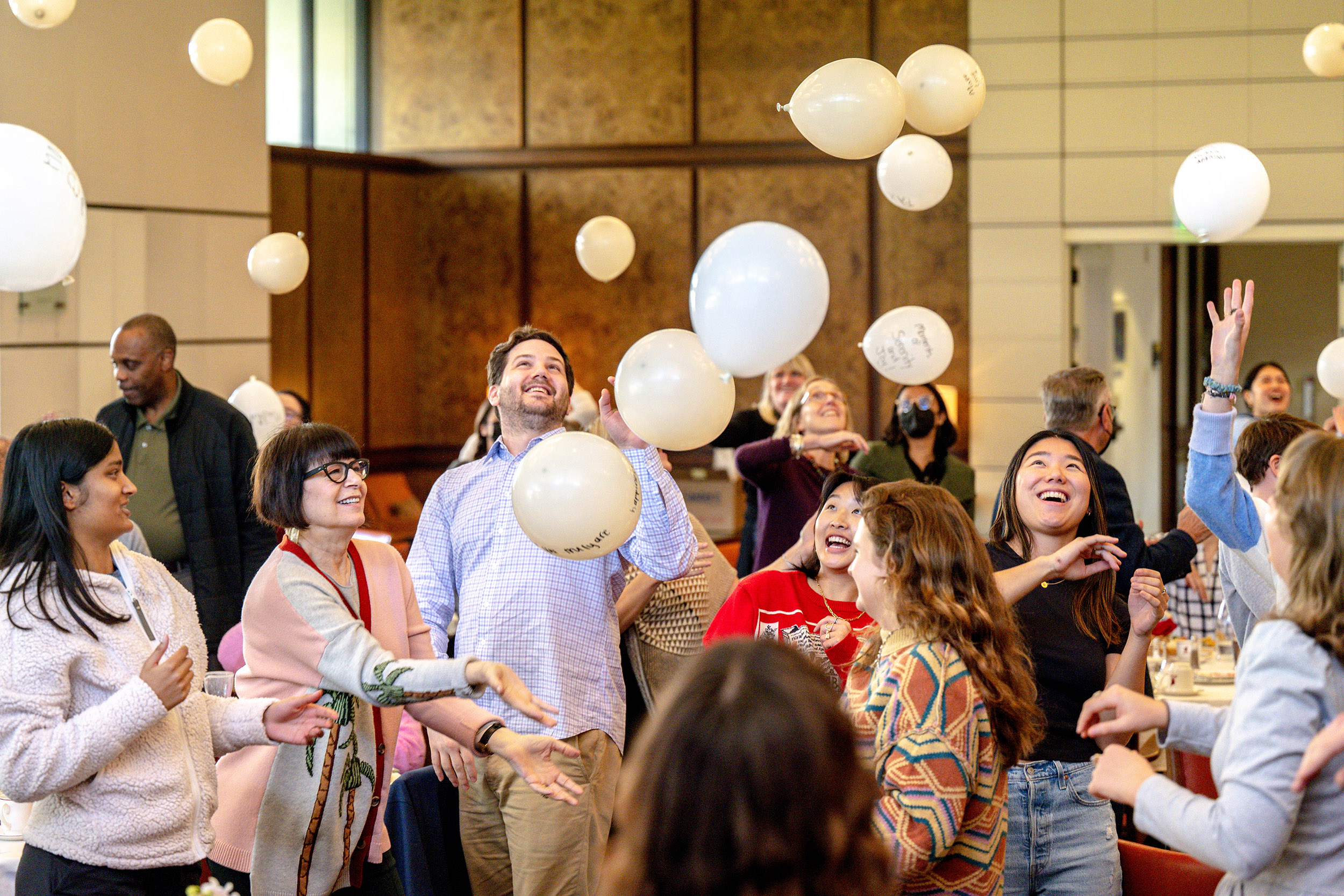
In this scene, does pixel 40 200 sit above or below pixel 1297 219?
below

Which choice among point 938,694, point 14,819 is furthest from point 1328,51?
point 14,819

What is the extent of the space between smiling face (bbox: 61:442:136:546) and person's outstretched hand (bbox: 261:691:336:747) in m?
0.42

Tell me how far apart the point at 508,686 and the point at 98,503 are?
2.60 feet

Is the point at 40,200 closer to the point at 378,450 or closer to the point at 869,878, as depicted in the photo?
the point at 869,878

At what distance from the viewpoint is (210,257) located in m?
6.83

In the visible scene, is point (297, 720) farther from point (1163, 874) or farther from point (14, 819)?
point (1163, 874)

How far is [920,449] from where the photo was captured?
5.13 meters

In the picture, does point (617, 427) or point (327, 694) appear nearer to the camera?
point (327, 694)

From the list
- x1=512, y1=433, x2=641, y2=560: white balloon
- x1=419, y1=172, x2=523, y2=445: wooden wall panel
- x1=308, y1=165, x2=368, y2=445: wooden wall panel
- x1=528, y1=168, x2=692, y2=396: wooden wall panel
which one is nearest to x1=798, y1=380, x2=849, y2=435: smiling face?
x1=512, y1=433, x2=641, y2=560: white balloon

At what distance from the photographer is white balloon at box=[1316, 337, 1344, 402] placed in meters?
4.51

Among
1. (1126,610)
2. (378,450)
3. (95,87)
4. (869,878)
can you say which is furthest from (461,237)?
(869,878)

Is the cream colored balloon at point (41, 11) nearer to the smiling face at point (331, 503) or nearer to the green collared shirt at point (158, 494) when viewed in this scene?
the green collared shirt at point (158, 494)

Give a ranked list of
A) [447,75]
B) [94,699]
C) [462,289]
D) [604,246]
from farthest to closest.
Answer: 1. [462,289]
2. [447,75]
3. [604,246]
4. [94,699]

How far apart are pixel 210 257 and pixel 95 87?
1.02 metres
